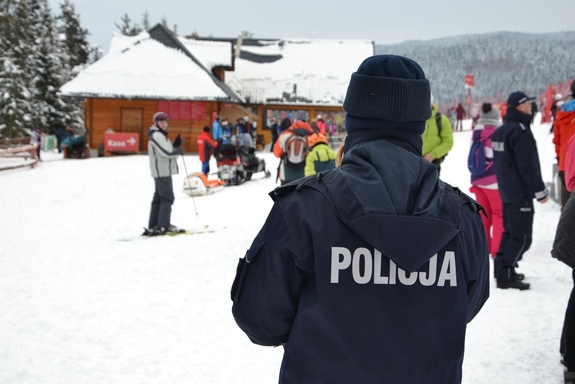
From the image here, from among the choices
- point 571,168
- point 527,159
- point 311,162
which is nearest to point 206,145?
point 311,162

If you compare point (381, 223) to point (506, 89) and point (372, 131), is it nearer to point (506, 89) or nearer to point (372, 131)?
point (372, 131)

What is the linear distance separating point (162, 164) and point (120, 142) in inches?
775

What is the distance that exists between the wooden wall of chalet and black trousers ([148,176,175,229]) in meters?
19.9

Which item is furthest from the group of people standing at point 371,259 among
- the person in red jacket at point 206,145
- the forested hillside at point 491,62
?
the forested hillside at point 491,62

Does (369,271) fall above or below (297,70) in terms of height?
below

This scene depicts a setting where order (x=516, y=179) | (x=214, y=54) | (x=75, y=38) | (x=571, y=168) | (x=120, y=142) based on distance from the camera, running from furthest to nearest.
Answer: (x=75, y=38)
(x=214, y=54)
(x=120, y=142)
(x=516, y=179)
(x=571, y=168)

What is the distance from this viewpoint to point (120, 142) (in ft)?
91.8

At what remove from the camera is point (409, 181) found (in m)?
1.83

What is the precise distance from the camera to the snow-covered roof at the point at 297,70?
34616 mm

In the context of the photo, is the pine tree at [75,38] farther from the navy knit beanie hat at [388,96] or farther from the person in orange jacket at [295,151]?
the navy knit beanie hat at [388,96]

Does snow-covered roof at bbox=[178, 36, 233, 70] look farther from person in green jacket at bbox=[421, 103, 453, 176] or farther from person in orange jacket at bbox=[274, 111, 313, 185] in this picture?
person in green jacket at bbox=[421, 103, 453, 176]

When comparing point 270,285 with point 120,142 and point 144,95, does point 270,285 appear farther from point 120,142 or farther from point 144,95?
point 144,95

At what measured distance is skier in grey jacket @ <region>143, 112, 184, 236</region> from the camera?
9.12 meters

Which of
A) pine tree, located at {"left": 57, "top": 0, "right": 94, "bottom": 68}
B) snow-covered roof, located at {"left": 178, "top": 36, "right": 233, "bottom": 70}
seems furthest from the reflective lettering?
pine tree, located at {"left": 57, "top": 0, "right": 94, "bottom": 68}
